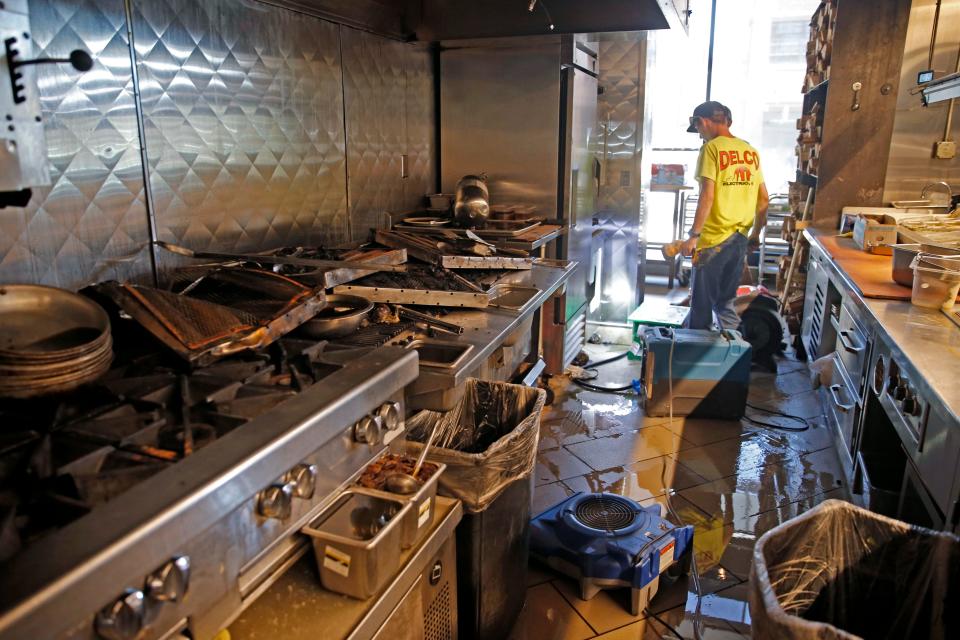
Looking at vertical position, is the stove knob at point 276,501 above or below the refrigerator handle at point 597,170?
below

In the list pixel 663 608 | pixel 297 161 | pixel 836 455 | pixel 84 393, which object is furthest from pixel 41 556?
pixel 836 455

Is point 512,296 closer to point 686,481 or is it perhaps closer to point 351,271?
point 351,271

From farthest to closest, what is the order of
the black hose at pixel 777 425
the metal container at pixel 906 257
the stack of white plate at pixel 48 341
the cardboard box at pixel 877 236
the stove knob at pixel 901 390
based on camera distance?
1. the black hose at pixel 777 425
2. the cardboard box at pixel 877 236
3. the metal container at pixel 906 257
4. the stove knob at pixel 901 390
5. the stack of white plate at pixel 48 341

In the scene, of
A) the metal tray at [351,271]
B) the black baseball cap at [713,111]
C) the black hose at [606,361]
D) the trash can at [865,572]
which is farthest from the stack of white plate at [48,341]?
the black baseball cap at [713,111]

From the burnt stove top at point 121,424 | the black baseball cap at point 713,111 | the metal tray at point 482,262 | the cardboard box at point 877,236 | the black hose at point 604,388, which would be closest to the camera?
the burnt stove top at point 121,424

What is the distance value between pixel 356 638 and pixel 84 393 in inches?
28.0

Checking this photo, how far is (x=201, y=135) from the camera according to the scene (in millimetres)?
2293

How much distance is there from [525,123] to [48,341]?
304 centimetres

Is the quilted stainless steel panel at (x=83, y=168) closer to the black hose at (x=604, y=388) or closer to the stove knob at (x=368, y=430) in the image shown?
the stove knob at (x=368, y=430)

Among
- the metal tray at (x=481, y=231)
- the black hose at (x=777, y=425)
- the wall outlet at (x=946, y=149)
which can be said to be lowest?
the black hose at (x=777, y=425)

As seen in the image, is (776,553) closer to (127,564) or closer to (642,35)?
(127,564)

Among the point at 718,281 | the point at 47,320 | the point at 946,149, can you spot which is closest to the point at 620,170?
the point at 718,281

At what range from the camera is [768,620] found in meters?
1.26

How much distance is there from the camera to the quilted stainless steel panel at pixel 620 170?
4996 mm
